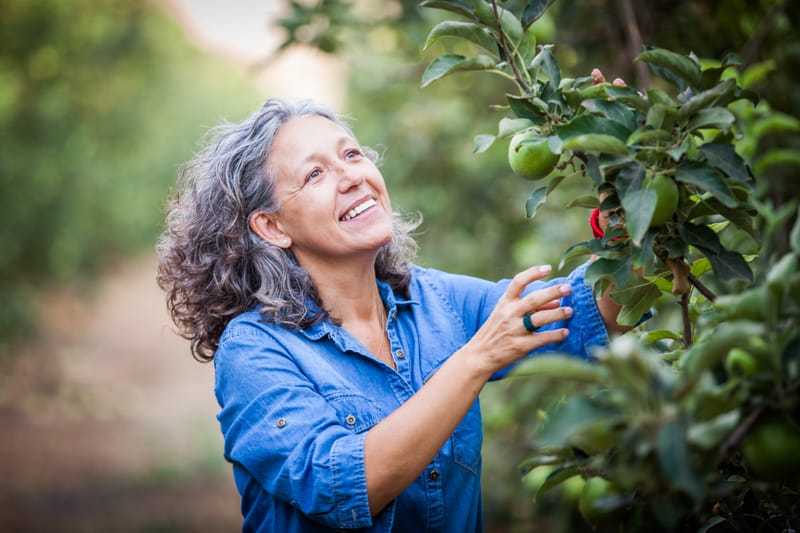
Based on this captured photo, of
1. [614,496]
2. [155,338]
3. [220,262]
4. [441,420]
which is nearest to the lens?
[614,496]

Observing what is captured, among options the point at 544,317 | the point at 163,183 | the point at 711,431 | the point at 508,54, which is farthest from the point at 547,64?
the point at 163,183

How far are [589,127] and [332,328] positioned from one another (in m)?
0.78

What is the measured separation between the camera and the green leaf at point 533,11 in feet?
4.33

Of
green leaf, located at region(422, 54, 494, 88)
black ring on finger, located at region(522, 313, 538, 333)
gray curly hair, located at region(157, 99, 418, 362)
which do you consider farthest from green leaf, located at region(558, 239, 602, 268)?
gray curly hair, located at region(157, 99, 418, 362)

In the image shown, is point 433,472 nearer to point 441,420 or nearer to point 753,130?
point 441,420

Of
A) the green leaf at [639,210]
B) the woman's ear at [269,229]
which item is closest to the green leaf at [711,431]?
the green leaf at [639,210]

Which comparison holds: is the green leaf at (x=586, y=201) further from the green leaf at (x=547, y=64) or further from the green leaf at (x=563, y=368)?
the green leaf at (x=563, y=368)

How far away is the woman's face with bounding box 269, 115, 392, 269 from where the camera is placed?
5.76 feet

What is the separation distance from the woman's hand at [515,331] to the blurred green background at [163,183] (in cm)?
44

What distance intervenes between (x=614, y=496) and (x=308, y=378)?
30.7 inches

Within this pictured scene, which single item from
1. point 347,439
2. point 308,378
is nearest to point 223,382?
point 308,378

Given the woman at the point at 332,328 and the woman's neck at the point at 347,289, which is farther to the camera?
the woman's neck at the point at 347,289

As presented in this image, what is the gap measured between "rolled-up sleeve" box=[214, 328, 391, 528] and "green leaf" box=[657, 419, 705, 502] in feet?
2.12

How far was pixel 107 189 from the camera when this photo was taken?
1076 centimetres
